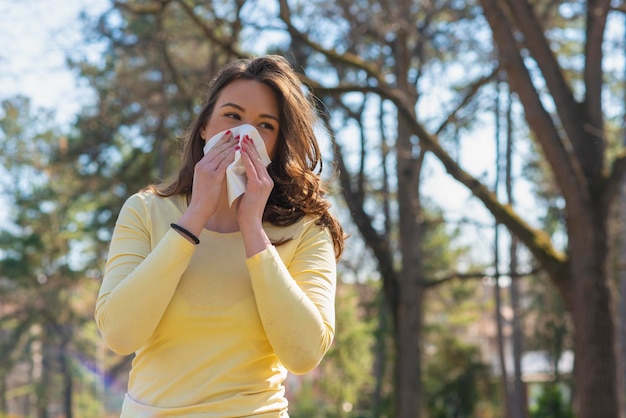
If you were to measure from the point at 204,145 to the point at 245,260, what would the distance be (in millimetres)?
498

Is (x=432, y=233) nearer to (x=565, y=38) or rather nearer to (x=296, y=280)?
(x=565, y=38)

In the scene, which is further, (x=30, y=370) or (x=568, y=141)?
(x=30, y=370)

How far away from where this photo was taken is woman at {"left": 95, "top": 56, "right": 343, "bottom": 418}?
6.61ft

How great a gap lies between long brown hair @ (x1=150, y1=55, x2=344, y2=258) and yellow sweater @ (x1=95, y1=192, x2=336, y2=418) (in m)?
0.27

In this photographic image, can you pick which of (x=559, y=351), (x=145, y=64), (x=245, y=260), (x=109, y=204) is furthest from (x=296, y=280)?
(x=559, y=351)

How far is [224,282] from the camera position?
2.14 meters

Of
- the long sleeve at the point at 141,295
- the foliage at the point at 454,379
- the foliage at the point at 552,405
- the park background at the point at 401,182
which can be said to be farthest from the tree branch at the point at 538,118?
the foliage at the point at 454,379

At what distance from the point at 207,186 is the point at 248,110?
31cm

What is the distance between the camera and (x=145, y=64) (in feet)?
59.5

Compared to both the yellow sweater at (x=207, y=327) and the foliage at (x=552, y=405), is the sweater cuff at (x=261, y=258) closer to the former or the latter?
the yellow sweater at (x=207, y=327)

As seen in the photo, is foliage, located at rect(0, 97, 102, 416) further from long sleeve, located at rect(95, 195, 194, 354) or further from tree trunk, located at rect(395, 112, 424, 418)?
long sleeve, located at rect(95, 195, 194, 354)

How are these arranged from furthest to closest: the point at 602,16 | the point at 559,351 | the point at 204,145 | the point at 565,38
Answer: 1. the point at 559,351
2. the point at 565,38
3. the point at 602,16
4. the point at 204,145

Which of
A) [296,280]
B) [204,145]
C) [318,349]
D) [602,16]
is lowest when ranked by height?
[318,349]

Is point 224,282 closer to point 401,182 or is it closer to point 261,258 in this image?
point 261,258
